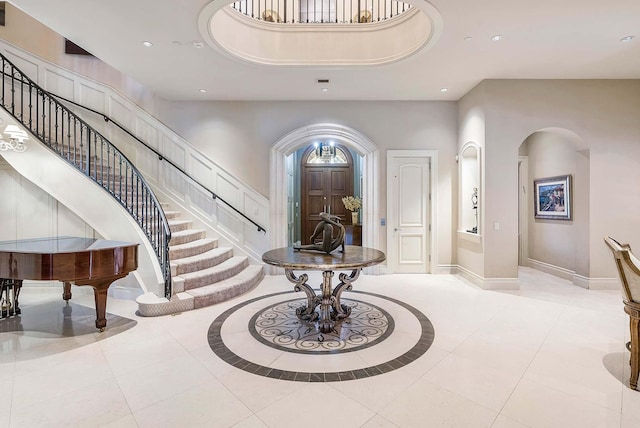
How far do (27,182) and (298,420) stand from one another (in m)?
5.50

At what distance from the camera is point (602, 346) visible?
2.81m

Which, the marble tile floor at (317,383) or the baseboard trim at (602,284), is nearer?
the marble tile floor at (317,383)

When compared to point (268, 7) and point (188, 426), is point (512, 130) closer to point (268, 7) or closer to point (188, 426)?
point (268, 7)

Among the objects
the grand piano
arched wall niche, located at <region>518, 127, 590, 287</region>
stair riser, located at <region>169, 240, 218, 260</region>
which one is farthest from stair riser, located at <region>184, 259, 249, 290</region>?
arched wall niche, located at <region>518, 127, 590, 287</region>

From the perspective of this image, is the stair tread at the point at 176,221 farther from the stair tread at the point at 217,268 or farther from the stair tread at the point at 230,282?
the stair tread at the point at 230,282

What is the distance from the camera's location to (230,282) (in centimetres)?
450

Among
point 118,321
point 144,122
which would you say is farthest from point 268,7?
point 118,321

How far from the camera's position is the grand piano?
2762mm

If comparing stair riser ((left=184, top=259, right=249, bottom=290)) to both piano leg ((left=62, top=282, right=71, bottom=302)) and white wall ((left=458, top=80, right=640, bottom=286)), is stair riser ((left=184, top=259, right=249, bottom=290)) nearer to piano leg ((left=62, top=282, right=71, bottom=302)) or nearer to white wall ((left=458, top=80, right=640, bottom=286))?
piano leg ((left=62, top=282, right=71, bottom=302))

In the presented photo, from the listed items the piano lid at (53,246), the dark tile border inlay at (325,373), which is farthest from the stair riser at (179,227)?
the dark tile border inlay at (325,373)

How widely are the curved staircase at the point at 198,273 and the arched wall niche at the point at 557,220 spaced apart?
18.5 feet

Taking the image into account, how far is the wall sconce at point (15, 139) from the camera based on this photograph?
3.37 m

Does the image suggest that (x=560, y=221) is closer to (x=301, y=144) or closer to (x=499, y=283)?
(x=499, y=283)

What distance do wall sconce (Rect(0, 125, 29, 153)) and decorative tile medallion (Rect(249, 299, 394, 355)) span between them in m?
3.64
